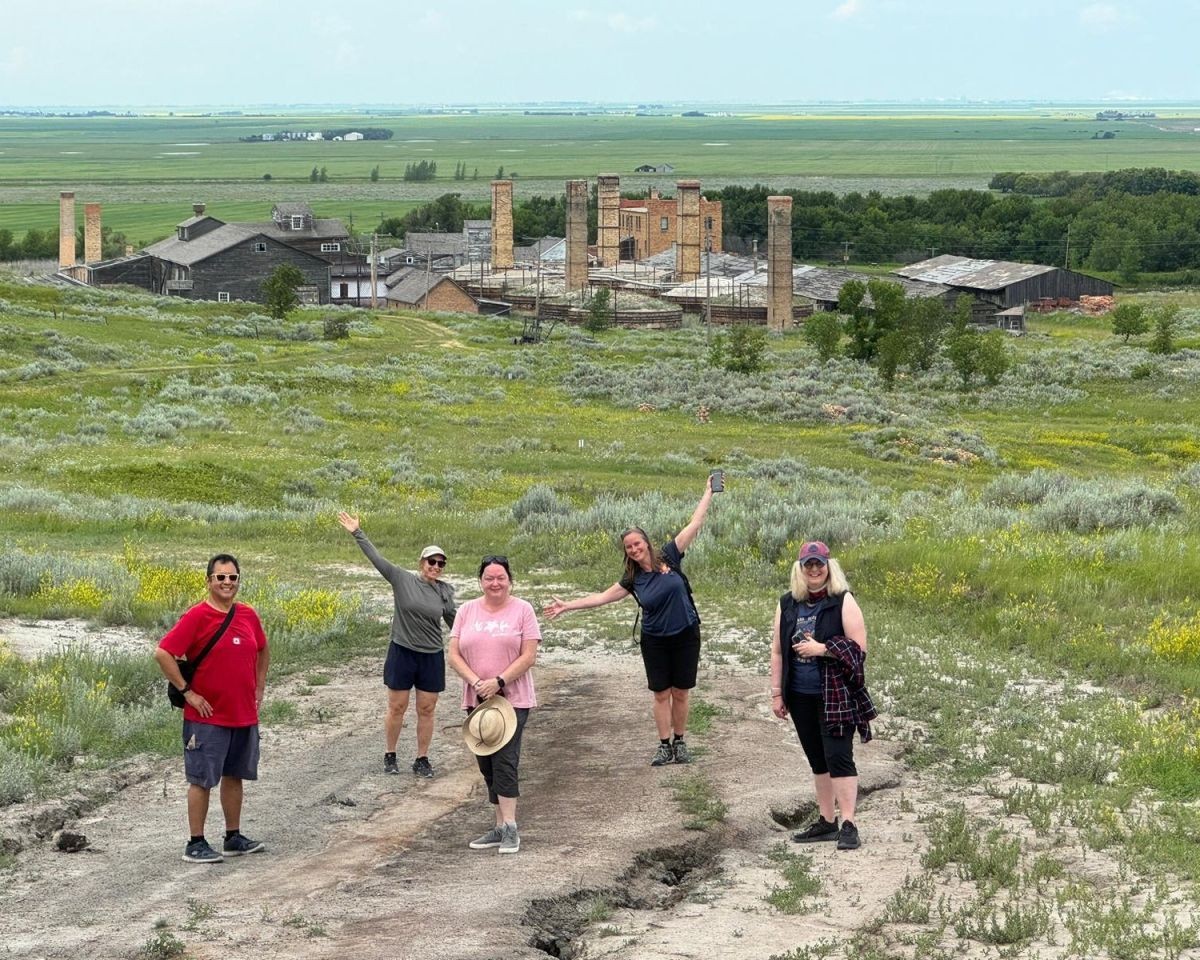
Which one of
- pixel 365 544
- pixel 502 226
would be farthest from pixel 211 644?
pixel 502 226

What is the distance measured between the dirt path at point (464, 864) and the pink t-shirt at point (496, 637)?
99 cm

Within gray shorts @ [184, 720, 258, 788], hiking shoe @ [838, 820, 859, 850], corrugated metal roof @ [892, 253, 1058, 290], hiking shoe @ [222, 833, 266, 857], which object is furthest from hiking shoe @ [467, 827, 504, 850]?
corrugated metal roof @ [892, 253, 1058, 290]

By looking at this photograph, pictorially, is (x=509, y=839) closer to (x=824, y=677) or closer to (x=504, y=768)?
(x=504, y=768)

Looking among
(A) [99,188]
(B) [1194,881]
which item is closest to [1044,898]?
(B) [1194,881]

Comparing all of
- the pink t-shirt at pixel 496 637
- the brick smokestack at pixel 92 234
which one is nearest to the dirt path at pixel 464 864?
the pink t-shirt at pixel 496 637

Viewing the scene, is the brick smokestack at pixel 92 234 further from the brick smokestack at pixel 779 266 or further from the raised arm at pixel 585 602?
the raised arm at pixel 585 602

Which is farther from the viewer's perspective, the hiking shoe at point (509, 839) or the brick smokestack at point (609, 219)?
the brick smokestack at point (609, 219)

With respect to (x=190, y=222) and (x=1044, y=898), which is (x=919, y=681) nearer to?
(x=1044, y=898)

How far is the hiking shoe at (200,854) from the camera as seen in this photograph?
962 cm

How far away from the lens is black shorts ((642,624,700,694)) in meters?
11.2

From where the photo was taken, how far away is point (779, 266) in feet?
251

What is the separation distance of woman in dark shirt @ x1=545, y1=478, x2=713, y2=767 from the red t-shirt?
2276mm

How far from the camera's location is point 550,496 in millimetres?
24328

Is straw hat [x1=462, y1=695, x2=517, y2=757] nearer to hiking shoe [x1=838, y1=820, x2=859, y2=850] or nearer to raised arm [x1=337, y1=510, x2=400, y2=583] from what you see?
raised arm [x1=337, y1=510, x2=400, y2=583]
